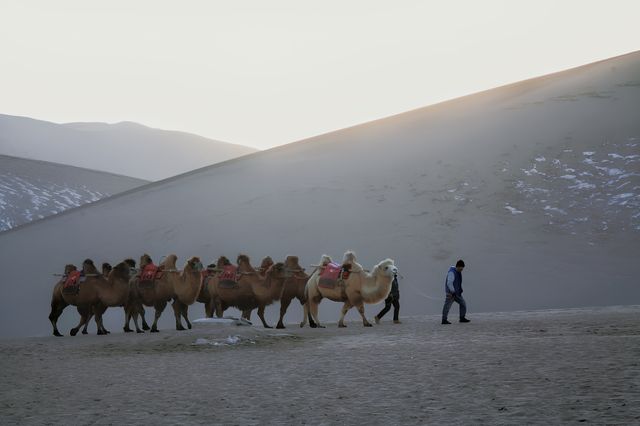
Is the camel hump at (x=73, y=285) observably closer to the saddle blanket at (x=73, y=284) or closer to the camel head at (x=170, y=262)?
the saddle blanket at (x=73, y=284)

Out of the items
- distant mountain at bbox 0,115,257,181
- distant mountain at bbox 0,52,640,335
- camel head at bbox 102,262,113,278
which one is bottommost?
camel head at bbox 102,262,113,278

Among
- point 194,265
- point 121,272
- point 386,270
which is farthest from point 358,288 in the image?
point 121,272

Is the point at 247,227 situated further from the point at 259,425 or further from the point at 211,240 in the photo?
the point at 259,425

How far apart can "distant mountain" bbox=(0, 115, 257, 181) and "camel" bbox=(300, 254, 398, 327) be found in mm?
145051

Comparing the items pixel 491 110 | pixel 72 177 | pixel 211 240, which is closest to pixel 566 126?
pixel 491 110

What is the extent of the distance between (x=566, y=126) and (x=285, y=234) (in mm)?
16182

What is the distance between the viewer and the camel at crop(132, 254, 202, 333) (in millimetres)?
19812

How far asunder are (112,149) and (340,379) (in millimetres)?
180567

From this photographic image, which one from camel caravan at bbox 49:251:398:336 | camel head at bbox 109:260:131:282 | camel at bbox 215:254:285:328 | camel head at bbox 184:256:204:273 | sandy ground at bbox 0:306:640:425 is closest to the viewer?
sandy ground at bbox 0:306:640:425

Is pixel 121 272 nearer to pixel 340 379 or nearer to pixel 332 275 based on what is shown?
pixel 332 275

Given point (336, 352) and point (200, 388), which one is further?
point (336, 352)

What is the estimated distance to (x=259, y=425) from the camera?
6922 mm

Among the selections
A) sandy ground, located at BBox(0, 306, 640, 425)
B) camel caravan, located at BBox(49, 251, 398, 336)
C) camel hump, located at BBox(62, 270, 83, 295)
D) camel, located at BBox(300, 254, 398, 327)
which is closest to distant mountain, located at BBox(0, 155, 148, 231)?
camel hump, located at BBox(62, 270, 83, 295)

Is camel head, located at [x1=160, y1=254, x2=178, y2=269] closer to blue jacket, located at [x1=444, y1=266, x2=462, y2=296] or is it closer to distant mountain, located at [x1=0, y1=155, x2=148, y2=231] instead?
blue jacket, located at [x1=444, y1=266, x2=462, y2=296]
